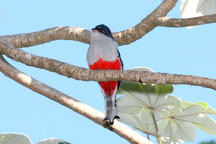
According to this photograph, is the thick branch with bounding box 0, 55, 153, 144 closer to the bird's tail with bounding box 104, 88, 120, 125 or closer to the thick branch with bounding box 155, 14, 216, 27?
the bird's tail with bounding box 104, 88, 120, 125

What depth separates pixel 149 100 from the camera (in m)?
3.58

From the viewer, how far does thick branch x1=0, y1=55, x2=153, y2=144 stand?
3.23 metres

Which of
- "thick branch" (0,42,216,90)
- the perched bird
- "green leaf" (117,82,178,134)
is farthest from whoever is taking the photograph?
the perched bird

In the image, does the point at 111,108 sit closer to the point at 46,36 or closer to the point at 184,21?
the point at 184,21

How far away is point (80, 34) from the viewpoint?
447 centimetres

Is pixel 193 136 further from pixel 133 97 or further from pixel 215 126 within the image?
pixel 133 97

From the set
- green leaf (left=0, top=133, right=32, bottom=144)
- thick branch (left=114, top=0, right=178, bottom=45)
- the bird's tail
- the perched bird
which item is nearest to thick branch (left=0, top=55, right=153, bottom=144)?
Answer: the bird's tail

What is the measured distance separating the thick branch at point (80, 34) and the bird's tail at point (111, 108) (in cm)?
81

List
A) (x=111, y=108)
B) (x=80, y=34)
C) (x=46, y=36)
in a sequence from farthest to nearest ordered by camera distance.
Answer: (x=46, y=36)
(x=80, y=34)
(x=111, y=108)

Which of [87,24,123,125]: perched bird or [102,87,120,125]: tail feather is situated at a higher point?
[87,24,123,125]: perched bird

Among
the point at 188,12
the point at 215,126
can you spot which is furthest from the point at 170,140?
the point at 188,12

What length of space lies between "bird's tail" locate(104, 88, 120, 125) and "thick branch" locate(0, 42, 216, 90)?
0.31m

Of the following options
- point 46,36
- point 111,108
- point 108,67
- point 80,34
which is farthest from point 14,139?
point 46,36

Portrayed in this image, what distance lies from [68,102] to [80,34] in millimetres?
1245
